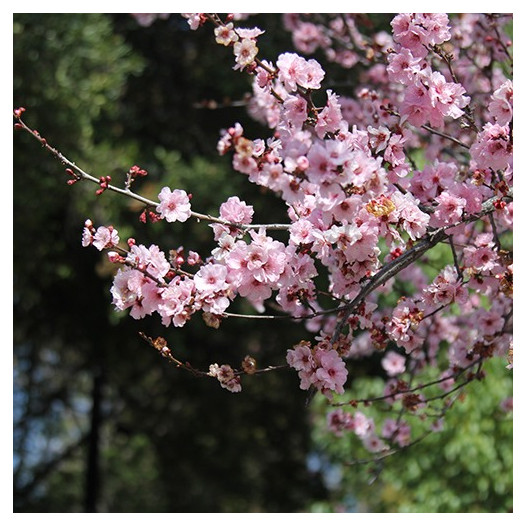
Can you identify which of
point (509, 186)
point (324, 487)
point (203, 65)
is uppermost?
point (203, 65)

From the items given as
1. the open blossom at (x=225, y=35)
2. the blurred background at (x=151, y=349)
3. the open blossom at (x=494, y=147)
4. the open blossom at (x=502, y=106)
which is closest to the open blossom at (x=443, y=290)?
the open blossom at (x=494, y=147)

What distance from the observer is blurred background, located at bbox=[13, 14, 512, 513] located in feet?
18.2

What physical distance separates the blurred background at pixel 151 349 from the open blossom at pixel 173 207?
4.79 ft

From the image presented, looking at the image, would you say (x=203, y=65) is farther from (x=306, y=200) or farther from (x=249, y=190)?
(x=306, y=200)

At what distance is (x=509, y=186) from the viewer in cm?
213

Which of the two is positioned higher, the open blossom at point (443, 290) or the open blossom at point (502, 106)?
the open blossom at point (502, 106)

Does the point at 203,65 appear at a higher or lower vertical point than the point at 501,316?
higher

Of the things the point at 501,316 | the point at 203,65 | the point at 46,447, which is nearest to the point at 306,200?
the point at 501,316

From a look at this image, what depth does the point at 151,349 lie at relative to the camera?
7516mm

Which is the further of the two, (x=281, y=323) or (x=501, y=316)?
(x=281, y=323)

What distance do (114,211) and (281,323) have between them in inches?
73.6

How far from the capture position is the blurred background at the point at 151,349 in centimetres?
555

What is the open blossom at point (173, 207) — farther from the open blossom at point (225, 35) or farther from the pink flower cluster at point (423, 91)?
the pink flower cluster at point (423, 91)

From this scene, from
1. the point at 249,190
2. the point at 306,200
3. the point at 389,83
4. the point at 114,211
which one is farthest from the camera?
the point at 249,190
